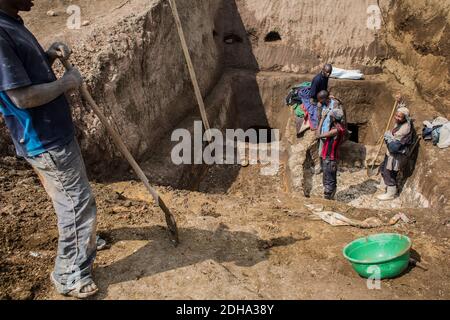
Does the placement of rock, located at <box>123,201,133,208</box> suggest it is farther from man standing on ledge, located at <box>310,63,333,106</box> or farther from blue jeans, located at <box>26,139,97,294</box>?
man standing on ledge, located at <box>310,63,333,106</box>

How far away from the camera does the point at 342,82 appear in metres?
9.34

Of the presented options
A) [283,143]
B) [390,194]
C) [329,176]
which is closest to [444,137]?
[390,194]

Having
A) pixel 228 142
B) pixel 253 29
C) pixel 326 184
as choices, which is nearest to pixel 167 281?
pixel 326 184

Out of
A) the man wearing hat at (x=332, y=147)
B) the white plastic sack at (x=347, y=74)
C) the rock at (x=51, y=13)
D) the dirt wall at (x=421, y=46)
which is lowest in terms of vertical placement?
the man wearing hat at (x=332, y=147)

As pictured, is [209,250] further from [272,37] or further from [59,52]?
[272,37]

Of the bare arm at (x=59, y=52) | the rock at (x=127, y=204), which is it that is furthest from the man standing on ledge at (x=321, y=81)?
the bare arm at (x=59, y=52)

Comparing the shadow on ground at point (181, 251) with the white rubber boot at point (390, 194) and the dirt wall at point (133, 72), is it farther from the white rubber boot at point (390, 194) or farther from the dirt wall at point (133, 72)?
the white rubber boot at point (390, 194)

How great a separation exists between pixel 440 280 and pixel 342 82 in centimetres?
620

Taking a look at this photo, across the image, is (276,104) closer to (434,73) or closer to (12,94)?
(434,73)

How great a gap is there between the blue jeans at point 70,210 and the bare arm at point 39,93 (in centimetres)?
40

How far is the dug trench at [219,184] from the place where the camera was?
146 inches

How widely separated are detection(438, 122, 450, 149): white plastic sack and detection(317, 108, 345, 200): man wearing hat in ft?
5.32

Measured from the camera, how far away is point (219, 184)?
27.0ft

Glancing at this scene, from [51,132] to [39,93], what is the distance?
13.1 inches
